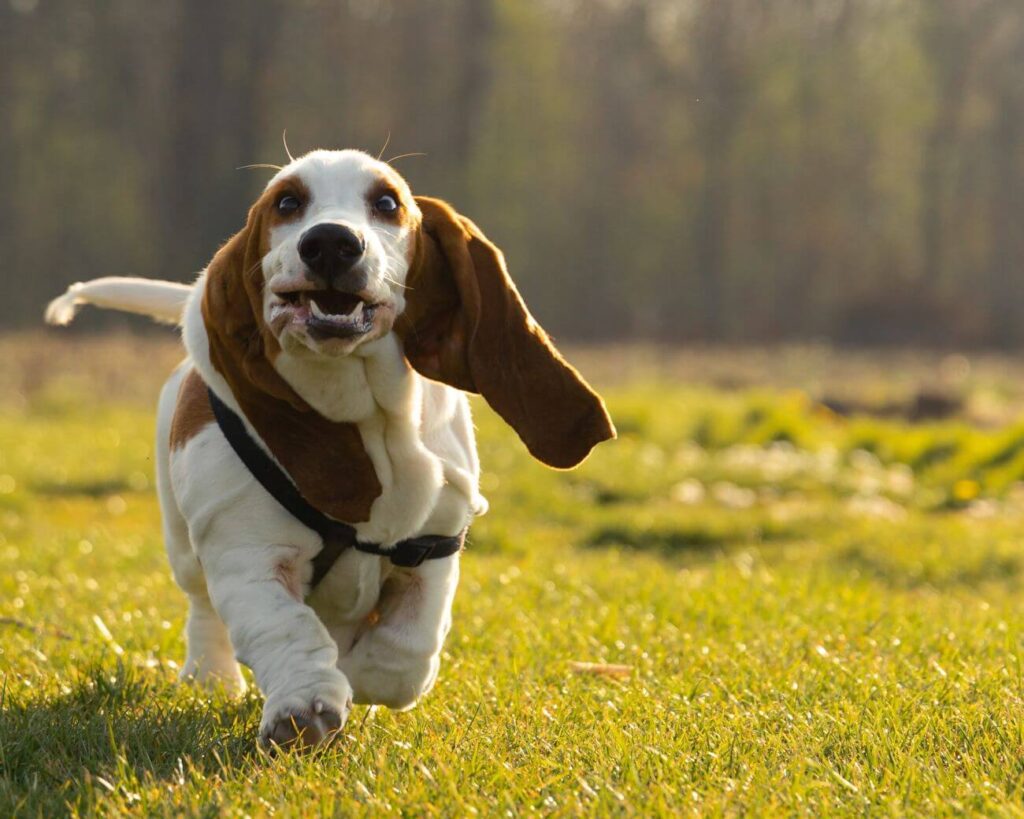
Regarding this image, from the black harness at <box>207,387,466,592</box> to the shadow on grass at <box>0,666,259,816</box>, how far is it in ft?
1.50

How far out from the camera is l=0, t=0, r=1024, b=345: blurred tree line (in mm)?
36500

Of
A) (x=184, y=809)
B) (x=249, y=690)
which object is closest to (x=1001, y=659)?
(x=249, y=690)

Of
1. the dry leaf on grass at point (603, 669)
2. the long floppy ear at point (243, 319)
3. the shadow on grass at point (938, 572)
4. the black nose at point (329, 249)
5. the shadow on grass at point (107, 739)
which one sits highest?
the black nose at point (329, 249)

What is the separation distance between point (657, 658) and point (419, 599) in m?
1.16

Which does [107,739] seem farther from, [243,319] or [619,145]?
[619,145]

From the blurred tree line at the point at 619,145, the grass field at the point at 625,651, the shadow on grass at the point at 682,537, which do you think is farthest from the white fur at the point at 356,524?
the blurred tree line at the point at 619,145

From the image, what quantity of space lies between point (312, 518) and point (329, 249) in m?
0.71

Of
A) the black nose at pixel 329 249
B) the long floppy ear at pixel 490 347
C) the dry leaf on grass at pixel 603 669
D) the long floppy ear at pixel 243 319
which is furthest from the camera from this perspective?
the dry leaf on grass at pixel 603 669

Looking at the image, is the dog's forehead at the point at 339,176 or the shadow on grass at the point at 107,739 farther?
the dog's forehead at the point at 339,176

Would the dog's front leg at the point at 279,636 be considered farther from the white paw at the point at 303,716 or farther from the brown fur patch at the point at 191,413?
the brown fur patch at the point at 191,413

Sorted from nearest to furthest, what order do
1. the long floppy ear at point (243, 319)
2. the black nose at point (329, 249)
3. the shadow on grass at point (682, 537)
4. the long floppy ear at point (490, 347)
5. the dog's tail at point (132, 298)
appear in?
the black nose at point (329, 249) < the long floppy ear at point (243, 319) < the long floppy ear at point (490, 347) < the dog's tail at point (132, 298) < the shadow on grass at point (682, 537)

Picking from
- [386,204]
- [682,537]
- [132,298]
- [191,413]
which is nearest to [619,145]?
[682,537]

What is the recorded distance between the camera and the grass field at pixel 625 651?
9.97 feet

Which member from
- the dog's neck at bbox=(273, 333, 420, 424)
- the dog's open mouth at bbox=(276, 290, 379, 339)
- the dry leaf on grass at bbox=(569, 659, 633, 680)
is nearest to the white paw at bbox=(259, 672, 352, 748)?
the dog's neck at bbox=(273, 333, 420, 424)
